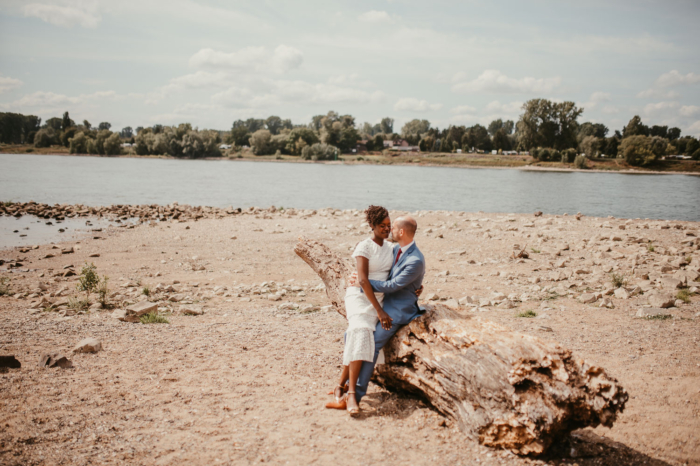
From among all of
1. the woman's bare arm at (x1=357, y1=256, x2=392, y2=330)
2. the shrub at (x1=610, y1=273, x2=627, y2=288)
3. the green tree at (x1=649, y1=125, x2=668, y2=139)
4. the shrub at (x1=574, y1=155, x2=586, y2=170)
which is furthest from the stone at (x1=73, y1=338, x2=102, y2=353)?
the green tree at (x1=649, y1=125, x2=668, y2=139)

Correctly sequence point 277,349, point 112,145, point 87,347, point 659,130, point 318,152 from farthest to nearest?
point 659,130 < point 112,145 < point 318,152 < point 277,349 < point 87,347

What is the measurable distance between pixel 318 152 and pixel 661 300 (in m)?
114

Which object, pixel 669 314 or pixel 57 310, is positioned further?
pixel 57 310

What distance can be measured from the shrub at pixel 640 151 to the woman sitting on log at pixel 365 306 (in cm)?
10839

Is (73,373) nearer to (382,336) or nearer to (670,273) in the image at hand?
(382,336)

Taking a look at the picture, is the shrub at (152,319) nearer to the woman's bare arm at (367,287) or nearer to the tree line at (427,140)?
the woman's bare arm at (367,287)

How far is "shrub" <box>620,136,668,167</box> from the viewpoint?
9350 centimetres

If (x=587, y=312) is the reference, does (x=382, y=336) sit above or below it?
above

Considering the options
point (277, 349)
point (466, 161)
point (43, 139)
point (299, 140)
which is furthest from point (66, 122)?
point (277, 349)

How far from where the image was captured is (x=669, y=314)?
8633mm

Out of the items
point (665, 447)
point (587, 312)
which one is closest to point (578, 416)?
point (665, 447)

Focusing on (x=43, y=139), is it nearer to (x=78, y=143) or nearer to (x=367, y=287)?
(x=78, y=143)

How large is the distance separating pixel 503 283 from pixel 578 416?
313 inches

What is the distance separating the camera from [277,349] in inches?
289
